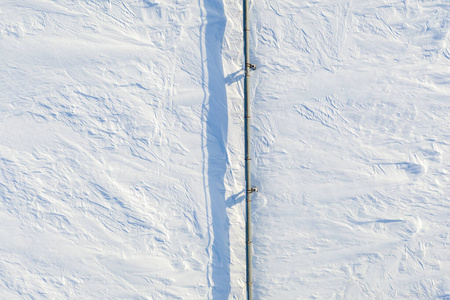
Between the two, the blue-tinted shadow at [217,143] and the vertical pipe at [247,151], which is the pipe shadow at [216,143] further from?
the vertical pipe at [247,151]

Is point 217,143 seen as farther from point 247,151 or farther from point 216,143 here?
point 247,151

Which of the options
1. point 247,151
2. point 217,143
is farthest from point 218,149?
point 247,151

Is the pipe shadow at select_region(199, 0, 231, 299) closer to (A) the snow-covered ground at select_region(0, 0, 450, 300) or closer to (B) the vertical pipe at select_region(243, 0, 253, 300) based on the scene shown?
(A) the snow-covered ground at select_region(0, 0, 450, 300)

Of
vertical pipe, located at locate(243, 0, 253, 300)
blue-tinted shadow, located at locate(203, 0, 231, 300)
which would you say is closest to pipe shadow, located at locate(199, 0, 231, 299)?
blue-tinted shadow, located at locate(203, 0, 231, 300)

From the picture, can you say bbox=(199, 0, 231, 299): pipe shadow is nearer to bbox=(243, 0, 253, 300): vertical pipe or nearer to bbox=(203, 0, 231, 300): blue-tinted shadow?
bbox=(203, 0, 231, 300): blue-tinted shadow

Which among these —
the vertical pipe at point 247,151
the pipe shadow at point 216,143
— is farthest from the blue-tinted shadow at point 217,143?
the vertical pipe at point 247,151

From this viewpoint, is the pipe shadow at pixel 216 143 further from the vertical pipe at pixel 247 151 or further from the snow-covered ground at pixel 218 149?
the vertical pipe at pixel 247 151

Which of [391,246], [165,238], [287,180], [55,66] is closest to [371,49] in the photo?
[287,180]
